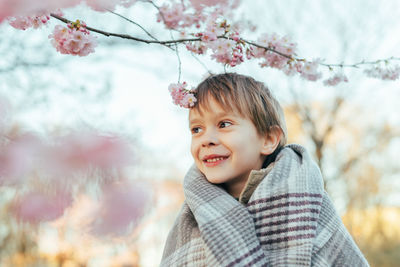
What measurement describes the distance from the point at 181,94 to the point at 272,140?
0.39 m

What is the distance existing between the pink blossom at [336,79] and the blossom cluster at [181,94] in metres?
0.93

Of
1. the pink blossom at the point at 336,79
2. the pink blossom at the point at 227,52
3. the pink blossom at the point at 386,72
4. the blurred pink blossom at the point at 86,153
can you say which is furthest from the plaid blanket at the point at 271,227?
the pink blossom at the point at 386,72

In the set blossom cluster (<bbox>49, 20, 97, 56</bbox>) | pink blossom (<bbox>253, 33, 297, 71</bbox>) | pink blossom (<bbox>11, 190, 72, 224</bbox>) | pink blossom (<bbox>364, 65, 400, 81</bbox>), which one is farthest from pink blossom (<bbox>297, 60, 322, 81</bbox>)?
pink blossom (<bbox>11, 190, 72, 224</bbox>)

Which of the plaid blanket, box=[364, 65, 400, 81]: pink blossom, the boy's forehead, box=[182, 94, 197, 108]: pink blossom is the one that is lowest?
the plaid blanket

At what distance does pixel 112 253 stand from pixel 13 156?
0.35 m

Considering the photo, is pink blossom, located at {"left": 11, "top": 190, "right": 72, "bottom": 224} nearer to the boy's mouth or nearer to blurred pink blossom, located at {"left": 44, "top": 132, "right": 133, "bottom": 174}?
blurred pink blossom, located at {"left": 44, "top": 132, "right": 133, "bottom": 174}

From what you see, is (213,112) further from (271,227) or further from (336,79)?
(336,79)

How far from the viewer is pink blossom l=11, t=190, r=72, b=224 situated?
2.63ft

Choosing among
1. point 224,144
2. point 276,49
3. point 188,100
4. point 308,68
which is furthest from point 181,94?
point 308,68

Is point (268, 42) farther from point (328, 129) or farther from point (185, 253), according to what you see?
point (328, 129)

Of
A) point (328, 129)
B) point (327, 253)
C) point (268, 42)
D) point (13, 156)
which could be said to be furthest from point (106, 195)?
point (328, 129)

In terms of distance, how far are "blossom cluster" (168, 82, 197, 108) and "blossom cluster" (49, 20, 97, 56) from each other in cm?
34

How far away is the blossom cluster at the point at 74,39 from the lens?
1210mm

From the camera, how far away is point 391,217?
412 inches
